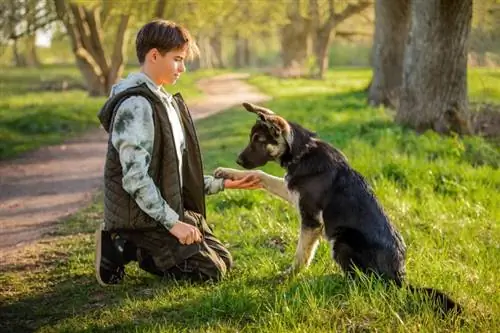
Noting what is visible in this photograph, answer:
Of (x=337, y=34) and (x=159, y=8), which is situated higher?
(x=159, y=8)

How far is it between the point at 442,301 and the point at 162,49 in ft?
9.45

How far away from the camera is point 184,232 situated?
4832 mm

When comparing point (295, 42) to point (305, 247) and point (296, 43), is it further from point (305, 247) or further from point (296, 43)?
point (305, 247)

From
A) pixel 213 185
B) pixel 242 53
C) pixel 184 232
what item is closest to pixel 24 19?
pixel 213 185

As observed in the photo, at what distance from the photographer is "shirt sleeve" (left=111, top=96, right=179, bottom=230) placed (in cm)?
481

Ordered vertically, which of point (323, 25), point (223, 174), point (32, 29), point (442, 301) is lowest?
point (442, 301)

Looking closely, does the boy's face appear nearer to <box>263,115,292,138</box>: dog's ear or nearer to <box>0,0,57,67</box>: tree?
<box>263,115,292,138</box>: dog's ear

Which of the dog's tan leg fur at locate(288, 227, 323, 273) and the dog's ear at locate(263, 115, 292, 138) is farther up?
the dog's ear at locate(263, 115, 292, 138)

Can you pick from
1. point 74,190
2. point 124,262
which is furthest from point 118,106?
point 74,190

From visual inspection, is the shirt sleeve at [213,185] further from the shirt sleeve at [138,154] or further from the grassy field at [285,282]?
the shirt sleeve at [138,154]

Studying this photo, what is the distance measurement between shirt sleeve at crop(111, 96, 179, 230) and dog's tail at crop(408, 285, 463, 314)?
1.99 meters

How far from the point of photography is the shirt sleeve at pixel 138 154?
15.8ft

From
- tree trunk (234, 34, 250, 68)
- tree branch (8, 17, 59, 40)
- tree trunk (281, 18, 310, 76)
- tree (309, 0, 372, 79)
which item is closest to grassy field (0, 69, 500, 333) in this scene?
→ tree branch (8, 17, 59, 40)

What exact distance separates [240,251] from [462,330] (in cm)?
256
